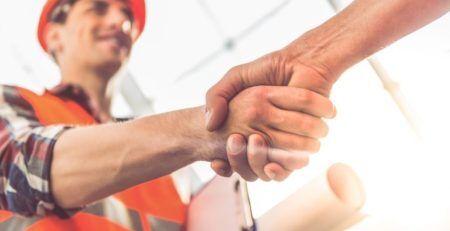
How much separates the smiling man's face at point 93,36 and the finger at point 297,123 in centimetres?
68

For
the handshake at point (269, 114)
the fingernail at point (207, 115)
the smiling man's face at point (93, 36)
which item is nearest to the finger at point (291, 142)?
the handshake at point (269, 114)

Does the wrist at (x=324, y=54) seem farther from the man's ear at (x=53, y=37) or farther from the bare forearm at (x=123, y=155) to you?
the man's ear at (x=53, y=37)

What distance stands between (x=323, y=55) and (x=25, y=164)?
56cm

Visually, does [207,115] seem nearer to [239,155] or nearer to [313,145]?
[239,155]

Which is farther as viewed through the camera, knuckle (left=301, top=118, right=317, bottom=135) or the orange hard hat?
the orange hard hat

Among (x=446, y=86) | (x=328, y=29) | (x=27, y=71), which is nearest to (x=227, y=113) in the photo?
(x=328, y=29)

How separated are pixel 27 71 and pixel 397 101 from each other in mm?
1152

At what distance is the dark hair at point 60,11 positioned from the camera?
142cm

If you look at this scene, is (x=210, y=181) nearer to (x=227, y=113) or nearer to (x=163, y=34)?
(x=227, y=113)

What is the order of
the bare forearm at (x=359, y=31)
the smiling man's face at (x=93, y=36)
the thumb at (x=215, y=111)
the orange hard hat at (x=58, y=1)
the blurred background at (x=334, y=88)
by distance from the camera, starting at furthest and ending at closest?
the orange hard hat at (x=58, y=1) → the smiling man's face at (x=93, y=36) → the blurred background at (x=334, y=88) → the thumb at (x=215, y=111) → the bare forearm at (x=359, y=31)

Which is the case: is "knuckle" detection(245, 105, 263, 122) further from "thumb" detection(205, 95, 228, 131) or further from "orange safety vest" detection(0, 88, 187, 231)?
"orange safety vest" detection(0, 88, 187, 231)

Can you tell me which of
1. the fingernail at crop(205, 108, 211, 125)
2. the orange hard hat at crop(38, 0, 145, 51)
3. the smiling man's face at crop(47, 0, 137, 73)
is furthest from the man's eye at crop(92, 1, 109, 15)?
the fingernail at crop(205, 108, 211, 125)

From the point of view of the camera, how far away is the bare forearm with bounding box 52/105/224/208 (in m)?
0.86

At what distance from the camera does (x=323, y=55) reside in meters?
0.79
